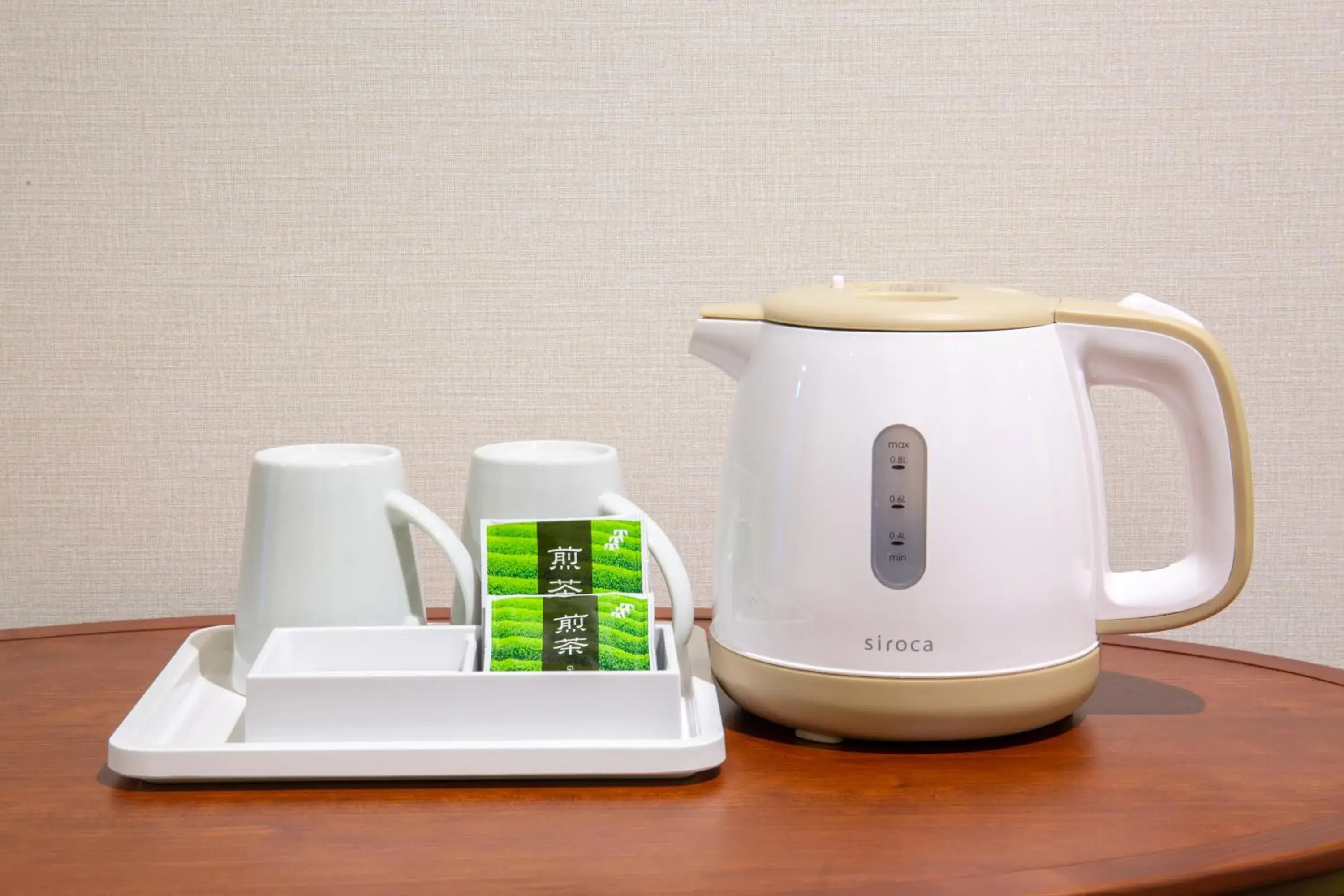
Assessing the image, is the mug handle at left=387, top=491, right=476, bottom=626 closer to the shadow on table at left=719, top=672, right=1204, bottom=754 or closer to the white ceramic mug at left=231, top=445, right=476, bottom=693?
the white ceramic mug at left=231, top=445, right=476, bottom=693

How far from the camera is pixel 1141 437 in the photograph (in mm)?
1298

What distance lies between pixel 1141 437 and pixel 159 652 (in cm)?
90

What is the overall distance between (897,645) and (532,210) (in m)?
0.64

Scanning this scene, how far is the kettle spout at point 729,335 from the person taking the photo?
0.80 metres

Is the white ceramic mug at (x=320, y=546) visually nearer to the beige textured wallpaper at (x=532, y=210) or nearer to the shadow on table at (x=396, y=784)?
the shadow on table at (x=396, y=784)

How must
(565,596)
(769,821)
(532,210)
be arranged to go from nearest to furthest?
(769,821) < (565,596) < (532,210)

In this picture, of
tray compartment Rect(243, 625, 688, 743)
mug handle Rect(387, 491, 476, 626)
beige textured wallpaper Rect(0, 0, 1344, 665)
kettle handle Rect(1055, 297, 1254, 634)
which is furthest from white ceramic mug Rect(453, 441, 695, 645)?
beige textured wallpaper Rect(0, 0, 1344, 665)

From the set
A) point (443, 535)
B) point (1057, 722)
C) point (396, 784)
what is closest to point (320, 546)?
point (443, 535)

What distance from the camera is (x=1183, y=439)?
31.5 inches

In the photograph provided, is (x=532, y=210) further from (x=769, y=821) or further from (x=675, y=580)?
(x=769, y=821)

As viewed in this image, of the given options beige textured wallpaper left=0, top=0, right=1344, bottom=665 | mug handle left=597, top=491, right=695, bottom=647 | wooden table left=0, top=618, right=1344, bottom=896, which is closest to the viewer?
wooden table left=0, top=618, right=1344, bottom=896

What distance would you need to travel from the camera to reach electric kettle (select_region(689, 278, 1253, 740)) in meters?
0.74

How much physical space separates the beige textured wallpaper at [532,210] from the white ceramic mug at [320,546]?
0.41m

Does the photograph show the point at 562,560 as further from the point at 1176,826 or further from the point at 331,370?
the point at 331,370
